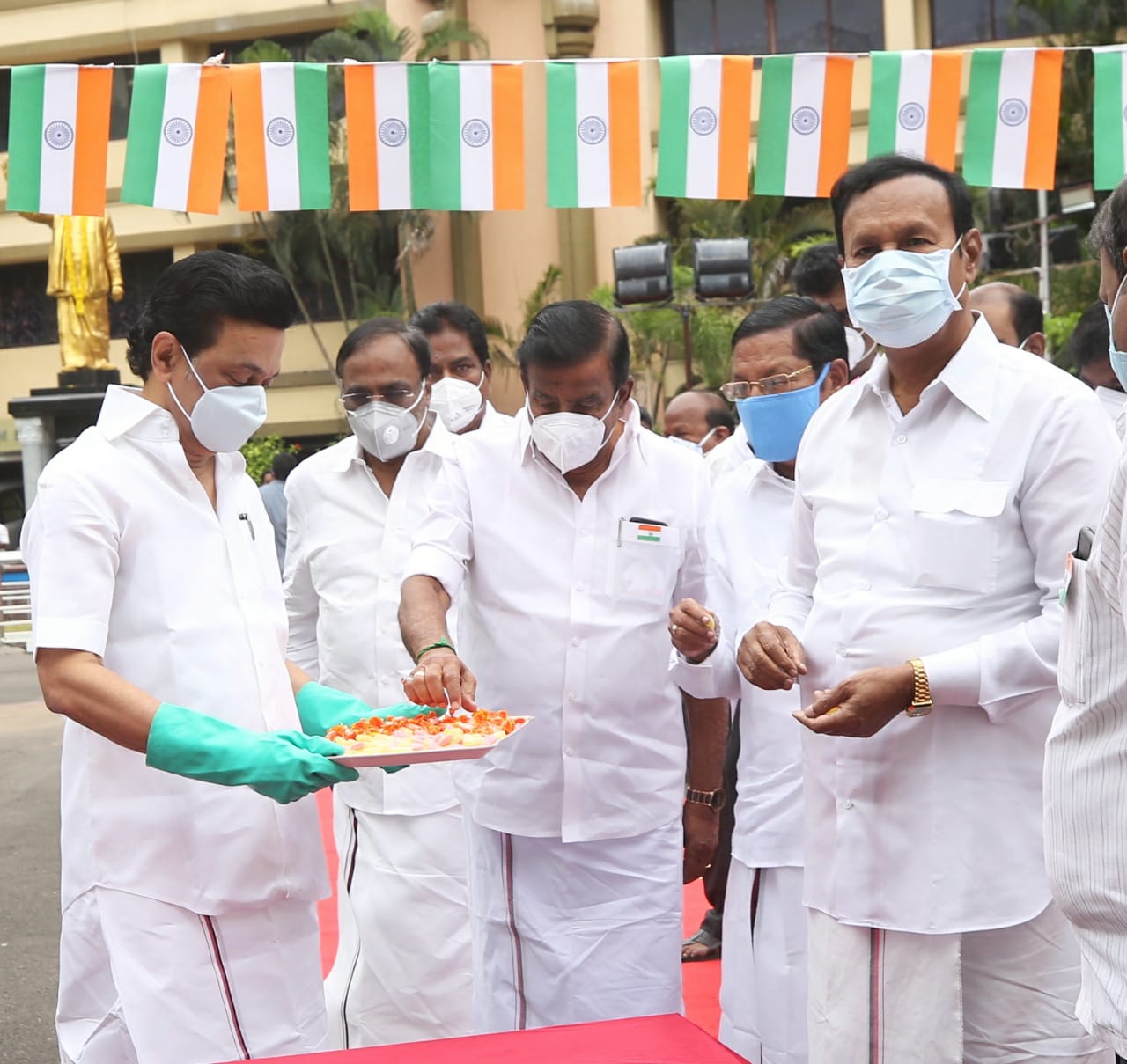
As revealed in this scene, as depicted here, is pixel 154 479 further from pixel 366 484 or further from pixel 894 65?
pixel 894 65

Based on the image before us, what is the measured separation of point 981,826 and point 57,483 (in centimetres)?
153

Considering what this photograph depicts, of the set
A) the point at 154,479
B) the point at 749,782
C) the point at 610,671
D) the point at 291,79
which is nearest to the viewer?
the point at 154,479

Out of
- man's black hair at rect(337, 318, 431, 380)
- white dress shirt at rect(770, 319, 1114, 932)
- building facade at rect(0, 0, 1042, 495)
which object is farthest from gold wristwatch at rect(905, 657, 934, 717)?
building facade at rect(0, 0, 1042, 495)

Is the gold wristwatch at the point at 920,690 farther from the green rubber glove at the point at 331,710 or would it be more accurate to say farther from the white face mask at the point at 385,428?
the white face mask at the point at 385,428

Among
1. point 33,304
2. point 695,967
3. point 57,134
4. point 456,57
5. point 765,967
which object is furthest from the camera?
point 33,304

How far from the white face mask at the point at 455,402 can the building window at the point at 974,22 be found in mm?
17233

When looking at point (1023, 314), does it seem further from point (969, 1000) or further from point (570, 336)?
point (969, 1000)

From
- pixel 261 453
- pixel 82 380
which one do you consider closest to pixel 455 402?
pixel 82 380

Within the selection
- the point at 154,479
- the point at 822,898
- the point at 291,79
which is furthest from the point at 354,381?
the point at 291,79

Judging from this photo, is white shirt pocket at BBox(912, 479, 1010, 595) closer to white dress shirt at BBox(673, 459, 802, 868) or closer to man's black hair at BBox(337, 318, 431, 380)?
white dress shirt at BBox(673, 459, 802, 868)

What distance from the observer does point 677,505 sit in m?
3.15

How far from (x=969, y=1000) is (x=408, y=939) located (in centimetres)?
166

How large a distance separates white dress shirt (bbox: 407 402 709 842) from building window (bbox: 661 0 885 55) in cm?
1881

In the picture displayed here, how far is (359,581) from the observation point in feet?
12.3
